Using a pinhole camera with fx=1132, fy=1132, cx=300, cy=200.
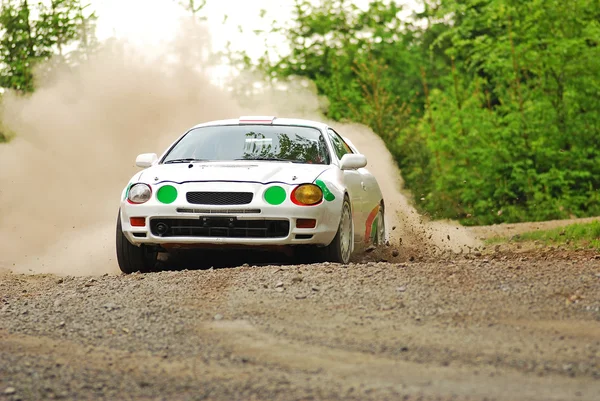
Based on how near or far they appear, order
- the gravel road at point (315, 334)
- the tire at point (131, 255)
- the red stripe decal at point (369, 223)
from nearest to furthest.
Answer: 1. the gravel road at point (315, 334)
2. the tire at point (131, 255)
3. the red stripe decal at point (369, 223)

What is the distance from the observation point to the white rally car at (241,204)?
9867 mm

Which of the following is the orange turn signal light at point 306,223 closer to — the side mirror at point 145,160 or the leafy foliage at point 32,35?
the side mirror at point 145,160

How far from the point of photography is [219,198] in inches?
390

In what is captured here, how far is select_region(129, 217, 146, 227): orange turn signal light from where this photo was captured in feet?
32.9

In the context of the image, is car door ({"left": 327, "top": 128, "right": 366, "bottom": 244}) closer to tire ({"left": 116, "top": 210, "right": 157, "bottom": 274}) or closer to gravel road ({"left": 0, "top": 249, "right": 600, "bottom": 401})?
gravel road ({"left": 0, "top": 249, "right": 600, "bottom": 401})

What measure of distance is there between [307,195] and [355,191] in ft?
4.50

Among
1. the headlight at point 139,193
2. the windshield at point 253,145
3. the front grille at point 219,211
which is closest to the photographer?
the front grille at point 219,211

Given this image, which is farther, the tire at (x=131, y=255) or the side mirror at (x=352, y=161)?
the side mirror at (x=352, y=161)

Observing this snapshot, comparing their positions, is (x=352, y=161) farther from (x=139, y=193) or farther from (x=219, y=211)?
(x=139, y=193)

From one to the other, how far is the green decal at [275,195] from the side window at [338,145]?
5.31ft

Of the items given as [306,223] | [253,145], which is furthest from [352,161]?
[306,223]

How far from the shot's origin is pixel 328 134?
1163 centimetres

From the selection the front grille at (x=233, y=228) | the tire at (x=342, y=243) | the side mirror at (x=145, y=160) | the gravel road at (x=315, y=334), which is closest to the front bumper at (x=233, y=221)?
the front grille at (x=233, y=228)

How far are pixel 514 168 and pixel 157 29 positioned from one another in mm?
8849
